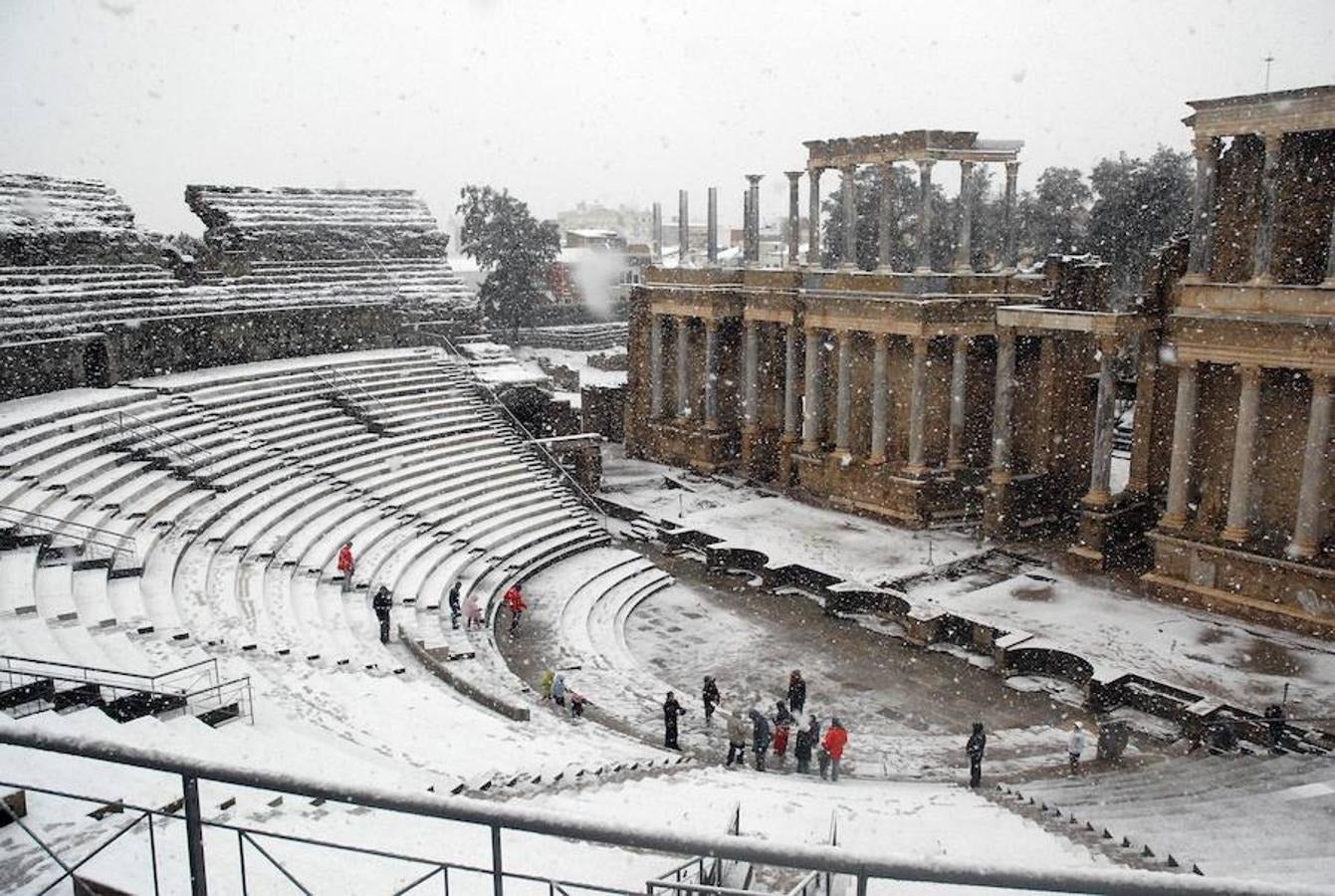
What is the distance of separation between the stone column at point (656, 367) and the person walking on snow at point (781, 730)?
62.4 ft

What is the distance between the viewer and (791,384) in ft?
94.3

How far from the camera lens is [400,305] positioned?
1174 inches

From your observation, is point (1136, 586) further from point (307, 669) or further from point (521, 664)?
point (307, 669)

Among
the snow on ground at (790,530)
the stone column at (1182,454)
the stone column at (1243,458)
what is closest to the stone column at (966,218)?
the snow on ground at (790,530)

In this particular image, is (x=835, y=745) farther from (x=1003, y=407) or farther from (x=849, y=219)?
(x=849, y=219)

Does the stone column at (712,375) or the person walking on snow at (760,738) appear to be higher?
the stone column at (712,375)

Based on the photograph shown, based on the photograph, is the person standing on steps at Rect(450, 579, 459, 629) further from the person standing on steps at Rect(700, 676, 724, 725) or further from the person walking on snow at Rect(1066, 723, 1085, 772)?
the person walking on snow at Rect(1066, 723, 1085, 772)

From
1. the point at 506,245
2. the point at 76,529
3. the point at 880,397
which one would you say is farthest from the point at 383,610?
the point at 506,245

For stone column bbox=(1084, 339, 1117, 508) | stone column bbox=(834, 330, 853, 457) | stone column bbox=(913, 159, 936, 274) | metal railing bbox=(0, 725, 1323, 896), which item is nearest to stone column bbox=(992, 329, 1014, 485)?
stone column bbox=(1084, 339, 1117, 508)

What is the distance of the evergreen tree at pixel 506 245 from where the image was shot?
171 ft

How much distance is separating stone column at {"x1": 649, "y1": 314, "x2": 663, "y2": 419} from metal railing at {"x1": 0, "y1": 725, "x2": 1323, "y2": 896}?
2918cm

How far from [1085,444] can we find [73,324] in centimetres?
2305

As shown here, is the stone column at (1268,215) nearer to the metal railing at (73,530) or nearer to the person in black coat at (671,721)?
the person in black coat at (671,721)

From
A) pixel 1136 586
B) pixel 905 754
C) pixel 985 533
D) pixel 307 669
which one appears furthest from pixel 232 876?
pixel 985 533
